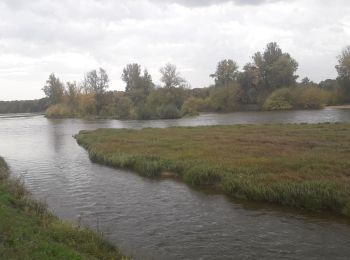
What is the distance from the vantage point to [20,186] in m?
20.9

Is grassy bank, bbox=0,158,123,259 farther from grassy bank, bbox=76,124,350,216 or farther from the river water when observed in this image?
grassy bank, bbox=76,124,350,216

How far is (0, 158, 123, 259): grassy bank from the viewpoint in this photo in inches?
421

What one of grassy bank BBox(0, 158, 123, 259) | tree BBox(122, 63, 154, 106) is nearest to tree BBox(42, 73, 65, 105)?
tree BBox(122, 63, 154, 106)

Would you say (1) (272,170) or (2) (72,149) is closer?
(1) (272,170)

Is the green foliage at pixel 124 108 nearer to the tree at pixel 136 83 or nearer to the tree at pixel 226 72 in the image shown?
the tree at pixel 136 83

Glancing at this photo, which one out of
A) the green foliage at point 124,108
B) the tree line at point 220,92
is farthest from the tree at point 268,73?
the green foliage at point 124,108

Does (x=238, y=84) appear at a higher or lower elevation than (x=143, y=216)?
higher

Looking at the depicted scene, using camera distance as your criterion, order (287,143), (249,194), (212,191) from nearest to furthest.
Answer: (249,194)
(212,191)
(287,143)

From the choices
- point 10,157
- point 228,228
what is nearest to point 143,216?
point 228,228

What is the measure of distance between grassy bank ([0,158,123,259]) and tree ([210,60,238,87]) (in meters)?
126

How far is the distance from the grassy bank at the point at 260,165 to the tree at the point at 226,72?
104m

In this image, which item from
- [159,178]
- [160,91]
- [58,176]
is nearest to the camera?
[159,178]

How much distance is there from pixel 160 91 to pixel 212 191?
108637 millimetres

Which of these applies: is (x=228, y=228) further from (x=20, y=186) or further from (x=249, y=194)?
(x=20, y=186)
